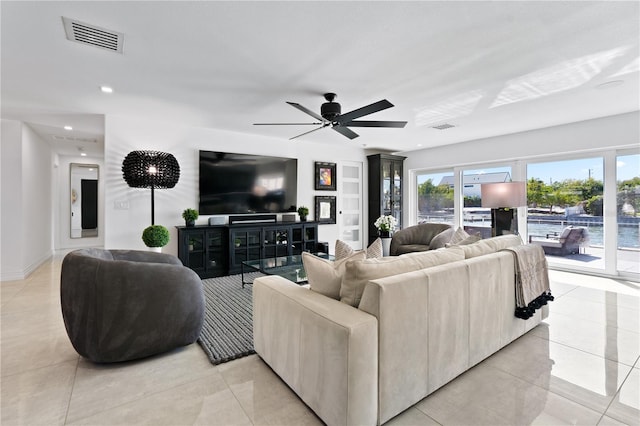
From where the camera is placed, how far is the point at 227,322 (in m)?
2.88

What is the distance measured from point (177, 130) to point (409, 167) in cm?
498

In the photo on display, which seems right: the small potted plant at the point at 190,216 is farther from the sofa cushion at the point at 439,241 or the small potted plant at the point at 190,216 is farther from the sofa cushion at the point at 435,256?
the sofa cushion at the point at 435,256

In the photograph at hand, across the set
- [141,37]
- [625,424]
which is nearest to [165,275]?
[141,37]

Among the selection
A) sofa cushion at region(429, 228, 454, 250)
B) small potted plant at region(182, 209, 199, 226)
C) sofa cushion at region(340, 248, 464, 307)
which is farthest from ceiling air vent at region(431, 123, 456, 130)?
small potted plant at region(182, 209, 199, 226)

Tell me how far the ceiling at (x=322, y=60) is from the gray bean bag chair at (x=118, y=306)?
1.69 m

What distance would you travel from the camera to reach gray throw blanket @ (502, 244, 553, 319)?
243cm

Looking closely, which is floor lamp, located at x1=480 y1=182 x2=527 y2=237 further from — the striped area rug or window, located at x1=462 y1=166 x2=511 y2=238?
the striped area rug

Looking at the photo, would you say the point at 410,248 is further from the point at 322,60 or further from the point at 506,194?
the point at 322,60

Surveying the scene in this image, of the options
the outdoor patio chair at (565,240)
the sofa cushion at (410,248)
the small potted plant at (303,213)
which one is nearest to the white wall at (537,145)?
the outdoor patio chair at (565,240)

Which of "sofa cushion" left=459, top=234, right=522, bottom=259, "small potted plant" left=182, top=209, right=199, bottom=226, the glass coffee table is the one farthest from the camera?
"small potted plant" left=182, top=209, right=199, bottom=226

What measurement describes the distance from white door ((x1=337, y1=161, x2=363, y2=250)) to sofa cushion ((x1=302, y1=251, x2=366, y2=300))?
478 cm

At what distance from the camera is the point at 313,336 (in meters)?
1.59

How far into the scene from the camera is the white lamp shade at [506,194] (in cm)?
368

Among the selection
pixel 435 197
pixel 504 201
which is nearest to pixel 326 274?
pixel 504 201
